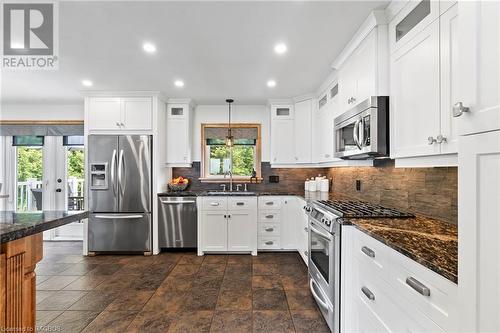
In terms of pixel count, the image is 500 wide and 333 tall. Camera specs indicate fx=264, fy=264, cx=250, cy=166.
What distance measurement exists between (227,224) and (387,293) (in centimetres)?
293

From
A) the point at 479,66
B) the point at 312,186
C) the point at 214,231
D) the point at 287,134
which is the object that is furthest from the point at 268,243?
the point at 479,66

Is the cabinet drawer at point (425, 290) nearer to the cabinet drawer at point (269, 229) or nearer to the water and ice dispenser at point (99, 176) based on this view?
the cabinet drawer at point (269, 229)

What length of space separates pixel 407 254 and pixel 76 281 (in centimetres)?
344

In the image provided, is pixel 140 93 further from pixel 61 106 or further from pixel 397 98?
pixel 397 98

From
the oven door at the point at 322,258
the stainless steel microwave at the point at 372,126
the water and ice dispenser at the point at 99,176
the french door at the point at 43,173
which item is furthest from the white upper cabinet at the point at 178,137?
the stainless steel microwave at the point at 372,126

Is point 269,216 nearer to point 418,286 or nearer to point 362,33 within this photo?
point 362,33

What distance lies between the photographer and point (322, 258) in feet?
7.26

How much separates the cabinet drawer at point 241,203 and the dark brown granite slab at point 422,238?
2.33m

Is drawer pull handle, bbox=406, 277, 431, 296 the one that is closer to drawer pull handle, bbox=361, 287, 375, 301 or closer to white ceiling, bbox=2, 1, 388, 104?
drawer pull handle, bbox=361, 287, 375, 301

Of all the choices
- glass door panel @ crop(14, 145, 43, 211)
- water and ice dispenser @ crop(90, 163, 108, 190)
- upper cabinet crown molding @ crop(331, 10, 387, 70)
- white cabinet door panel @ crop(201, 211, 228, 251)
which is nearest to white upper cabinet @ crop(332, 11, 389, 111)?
upper cabinet crown molding @ crop(331, 10, 387, 70)

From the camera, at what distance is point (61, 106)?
15.4 ft

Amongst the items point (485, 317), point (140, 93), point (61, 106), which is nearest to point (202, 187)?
point (140, 93)

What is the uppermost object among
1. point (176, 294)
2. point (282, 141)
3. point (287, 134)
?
point (287, 134)

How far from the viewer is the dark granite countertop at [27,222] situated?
106 centimetres
